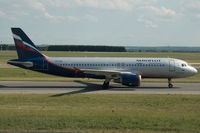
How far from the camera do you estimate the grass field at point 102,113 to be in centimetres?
1366

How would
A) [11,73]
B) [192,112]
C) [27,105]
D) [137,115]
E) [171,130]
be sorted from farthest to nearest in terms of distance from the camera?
1. [11,73]
2. [27,105]
3. [192,112]
4. [137,115]
5. [171,130]

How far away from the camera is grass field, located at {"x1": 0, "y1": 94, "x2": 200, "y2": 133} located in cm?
1366

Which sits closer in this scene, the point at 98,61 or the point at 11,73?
the point at 98,61

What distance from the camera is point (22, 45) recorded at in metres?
30.9

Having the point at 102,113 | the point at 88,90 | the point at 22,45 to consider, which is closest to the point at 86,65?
the point at 88,90

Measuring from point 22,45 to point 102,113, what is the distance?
17581 millimetres

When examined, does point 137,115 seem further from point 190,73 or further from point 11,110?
point 190,73

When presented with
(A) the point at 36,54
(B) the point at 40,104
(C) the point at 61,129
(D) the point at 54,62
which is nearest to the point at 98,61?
(D) the point at 54,62

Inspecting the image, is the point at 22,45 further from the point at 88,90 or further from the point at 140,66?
the point at 140,66

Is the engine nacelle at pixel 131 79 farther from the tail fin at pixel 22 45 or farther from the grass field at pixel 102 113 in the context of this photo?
the tail fin at pixel 22 45

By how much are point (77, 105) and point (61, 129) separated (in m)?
6.28

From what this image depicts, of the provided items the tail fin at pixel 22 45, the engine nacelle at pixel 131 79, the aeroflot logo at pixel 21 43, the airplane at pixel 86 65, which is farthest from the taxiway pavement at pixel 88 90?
the aeroflot logo at pixel 21 43

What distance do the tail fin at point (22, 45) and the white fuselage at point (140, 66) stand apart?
2406 millimetres

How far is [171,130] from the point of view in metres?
13.2
